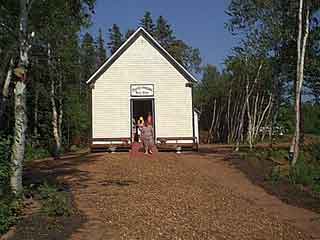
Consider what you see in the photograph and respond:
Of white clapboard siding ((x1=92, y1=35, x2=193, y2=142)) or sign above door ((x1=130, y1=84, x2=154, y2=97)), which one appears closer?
white clapboard siding ((x1=92, y1=35, x2=193, y2=142))

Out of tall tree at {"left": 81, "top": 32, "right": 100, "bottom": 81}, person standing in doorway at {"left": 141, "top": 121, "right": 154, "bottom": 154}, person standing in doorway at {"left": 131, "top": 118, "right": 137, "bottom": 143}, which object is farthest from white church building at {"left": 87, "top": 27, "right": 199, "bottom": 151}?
tall tree at {"left": 81, "top": 32, "right": 100, "bottom": 81}

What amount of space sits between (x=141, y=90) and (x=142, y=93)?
168mm

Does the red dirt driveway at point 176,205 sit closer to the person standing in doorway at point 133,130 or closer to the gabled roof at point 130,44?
the person standing in doorway at point 133,130

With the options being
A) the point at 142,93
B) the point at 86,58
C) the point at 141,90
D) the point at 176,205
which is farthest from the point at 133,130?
the point at 86,58

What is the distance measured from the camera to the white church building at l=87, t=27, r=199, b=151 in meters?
29.8

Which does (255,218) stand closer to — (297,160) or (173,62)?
(297,160)

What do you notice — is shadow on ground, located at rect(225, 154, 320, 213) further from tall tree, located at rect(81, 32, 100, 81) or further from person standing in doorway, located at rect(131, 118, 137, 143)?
tall tree, located at rect(81, 32, 100, 81)

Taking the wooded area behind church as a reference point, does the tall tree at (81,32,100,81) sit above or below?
above

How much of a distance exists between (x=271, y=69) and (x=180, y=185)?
48.3 ft

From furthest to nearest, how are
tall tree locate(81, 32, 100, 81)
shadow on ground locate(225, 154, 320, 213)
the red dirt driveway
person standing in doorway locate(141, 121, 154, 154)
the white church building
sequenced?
tall tree locate(81, 32, 100, 81)
the white church building
person standing in doorway locate(141, 121, 154, 154)
shadow on ground locate(225, 154, 320, 213)
the red dirt driveway

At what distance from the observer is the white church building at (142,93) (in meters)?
29.8

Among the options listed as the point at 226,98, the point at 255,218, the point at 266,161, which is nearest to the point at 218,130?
the point at 226,98

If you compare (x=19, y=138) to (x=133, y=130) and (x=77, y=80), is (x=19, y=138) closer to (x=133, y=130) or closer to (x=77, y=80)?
(x=133, y=130)

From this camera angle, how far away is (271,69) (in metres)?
29.9
